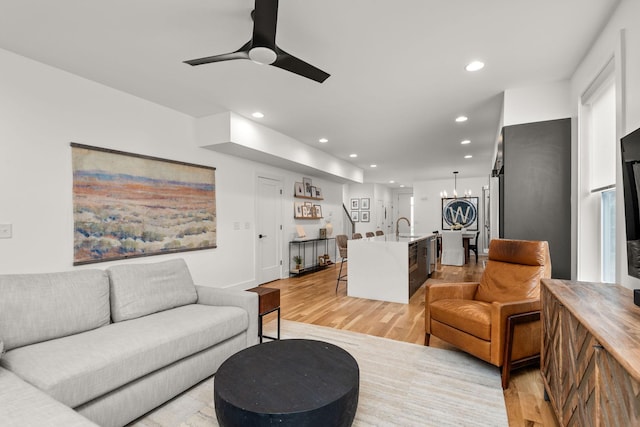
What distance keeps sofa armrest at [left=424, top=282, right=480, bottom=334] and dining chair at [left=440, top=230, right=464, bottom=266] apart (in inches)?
191

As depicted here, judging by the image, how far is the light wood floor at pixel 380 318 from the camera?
78.2 inches

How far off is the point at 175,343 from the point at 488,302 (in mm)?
2636

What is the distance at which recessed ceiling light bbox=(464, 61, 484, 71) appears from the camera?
2785mm

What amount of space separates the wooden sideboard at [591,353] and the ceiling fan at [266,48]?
2.12 meters

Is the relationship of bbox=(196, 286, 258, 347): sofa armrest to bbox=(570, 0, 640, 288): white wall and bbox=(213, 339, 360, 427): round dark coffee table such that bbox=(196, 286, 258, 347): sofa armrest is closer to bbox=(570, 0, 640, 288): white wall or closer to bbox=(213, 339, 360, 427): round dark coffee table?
bbox=(213, 339, 360, 427): round dark coffee table

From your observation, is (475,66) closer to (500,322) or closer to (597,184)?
(597,184)

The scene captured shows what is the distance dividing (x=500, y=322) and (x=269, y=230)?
14.3 ft

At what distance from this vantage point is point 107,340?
1.86 meters

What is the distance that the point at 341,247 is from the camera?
5543 millimetres

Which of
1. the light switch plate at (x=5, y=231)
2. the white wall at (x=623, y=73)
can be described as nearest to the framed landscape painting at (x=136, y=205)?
the light switch plate at (x=5, y=231)

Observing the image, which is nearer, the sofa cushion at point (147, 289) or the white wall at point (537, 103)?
the sofa cushion at point (147, 289)

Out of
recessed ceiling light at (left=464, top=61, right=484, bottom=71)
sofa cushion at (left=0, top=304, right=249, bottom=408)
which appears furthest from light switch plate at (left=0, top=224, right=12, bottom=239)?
recessed ceiling light at (left=464, top=61, right=484, bottom=71)

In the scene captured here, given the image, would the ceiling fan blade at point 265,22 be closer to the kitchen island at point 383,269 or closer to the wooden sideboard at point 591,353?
the wooden sideboard at point 591,353

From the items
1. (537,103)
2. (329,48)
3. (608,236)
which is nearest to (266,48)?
(329,48)
